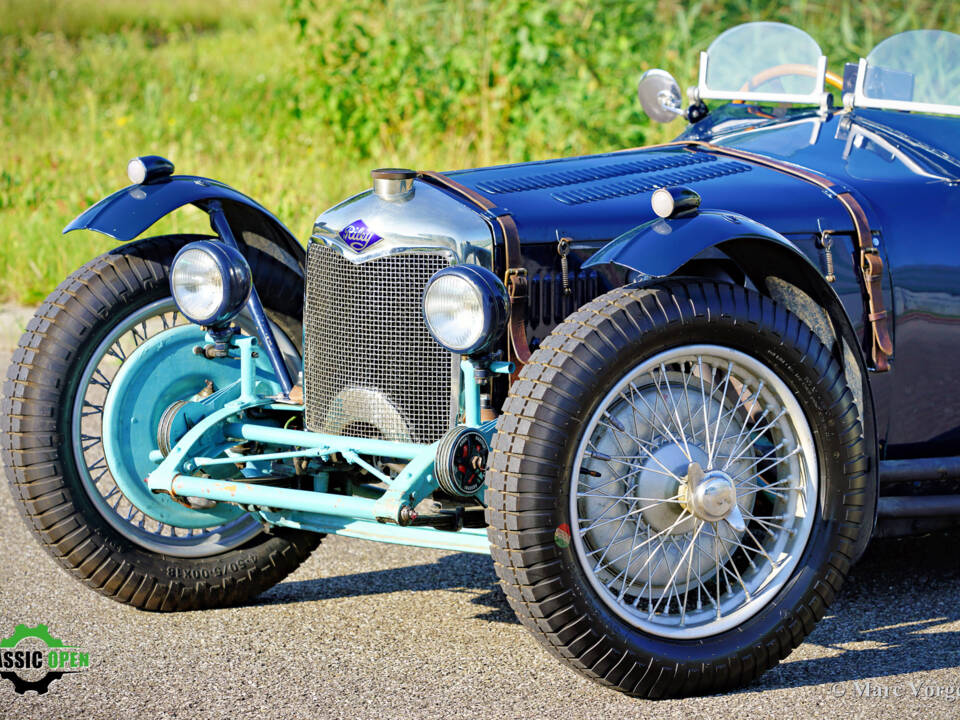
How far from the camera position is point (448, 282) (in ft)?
10.6

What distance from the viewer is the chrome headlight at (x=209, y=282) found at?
363cm

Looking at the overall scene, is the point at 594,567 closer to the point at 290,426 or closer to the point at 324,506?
the point at 324,506

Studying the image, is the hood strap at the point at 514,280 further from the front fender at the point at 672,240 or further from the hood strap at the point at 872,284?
the hood strap at the point at 872,284

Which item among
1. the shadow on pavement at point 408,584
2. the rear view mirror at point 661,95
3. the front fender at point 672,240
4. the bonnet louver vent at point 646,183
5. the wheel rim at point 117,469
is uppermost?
the rear view mirror at point 661,95

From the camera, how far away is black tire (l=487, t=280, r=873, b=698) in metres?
2.98

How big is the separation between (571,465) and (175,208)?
5.23 ft

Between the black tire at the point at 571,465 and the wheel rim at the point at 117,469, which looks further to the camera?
the wheel rim at the point at 117,469

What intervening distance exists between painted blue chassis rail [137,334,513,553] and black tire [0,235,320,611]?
16 cm

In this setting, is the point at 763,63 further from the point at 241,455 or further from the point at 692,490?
the point at 241,455

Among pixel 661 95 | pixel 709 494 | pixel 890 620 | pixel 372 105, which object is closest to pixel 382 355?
pixel 709 494

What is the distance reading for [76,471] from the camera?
12.3 feet

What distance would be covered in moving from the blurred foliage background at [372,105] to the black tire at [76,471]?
4.23 meters

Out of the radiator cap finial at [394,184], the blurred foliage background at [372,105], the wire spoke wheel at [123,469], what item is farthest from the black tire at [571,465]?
the blurred foliage background at [372,105]

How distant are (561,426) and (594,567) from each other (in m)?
0.48
